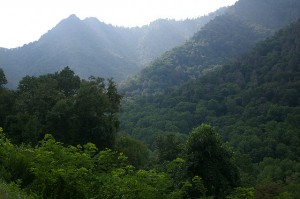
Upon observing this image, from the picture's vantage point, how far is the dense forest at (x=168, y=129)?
11969mm

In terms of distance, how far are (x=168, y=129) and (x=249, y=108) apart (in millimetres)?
24218

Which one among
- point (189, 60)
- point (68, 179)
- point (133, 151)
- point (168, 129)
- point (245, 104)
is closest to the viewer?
point (68, 179)

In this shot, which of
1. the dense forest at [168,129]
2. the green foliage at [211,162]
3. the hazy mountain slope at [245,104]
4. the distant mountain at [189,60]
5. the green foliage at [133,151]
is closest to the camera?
the dense forest at [168,129]

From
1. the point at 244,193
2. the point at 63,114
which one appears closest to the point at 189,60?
the point at 63,114

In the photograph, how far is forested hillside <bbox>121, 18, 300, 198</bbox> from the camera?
78.1 m

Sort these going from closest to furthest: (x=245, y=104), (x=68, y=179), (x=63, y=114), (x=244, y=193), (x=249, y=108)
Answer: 1. (x=68, y=179)
2. (x=244, y=193)
3. (x=63, y=114)
4. (x=249, y=108)
5. (x=245, y=104)

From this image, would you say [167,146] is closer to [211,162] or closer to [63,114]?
[63,114]

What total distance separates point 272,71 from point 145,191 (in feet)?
392

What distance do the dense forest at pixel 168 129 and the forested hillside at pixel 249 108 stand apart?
1.06 feet

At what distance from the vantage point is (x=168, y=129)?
98250mm

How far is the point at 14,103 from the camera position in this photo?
1246 inches

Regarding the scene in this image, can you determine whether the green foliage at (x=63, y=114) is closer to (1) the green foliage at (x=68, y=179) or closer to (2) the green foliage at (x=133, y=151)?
(2) the green foliage at (x=133, y=151)

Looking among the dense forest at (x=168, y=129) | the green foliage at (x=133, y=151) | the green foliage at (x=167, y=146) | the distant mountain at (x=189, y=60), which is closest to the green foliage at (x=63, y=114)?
the dense forest at (x=168, y=129)

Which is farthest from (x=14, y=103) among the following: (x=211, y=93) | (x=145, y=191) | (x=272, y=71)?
(x=272, y=71)
